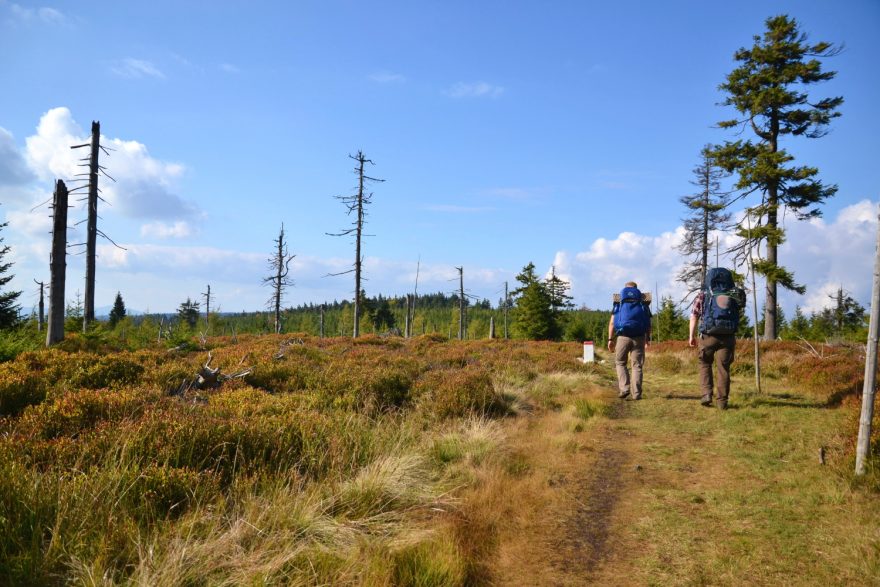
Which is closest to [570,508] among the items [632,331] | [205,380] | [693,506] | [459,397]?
[693,506]

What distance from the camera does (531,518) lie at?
3.74m

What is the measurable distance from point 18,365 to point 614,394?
10555 millimetres

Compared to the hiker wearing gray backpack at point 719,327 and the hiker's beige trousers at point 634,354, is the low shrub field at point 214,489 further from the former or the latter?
the hiker wearing gray backpack at point 719,327

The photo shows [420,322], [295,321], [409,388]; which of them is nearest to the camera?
[409,388]

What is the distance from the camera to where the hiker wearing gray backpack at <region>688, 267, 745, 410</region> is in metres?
7.11

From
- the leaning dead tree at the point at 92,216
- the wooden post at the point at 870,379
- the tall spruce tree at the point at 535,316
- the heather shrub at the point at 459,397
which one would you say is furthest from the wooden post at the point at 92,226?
the tall spruce tree at the point at 535,316

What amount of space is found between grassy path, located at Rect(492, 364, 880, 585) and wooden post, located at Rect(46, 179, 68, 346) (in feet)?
41.8

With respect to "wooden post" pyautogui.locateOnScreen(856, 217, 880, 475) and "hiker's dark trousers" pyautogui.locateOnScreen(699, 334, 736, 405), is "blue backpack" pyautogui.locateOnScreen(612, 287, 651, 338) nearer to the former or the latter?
"hiker's dark trousers" pyautogui.locateOnScreen(699, 334, 736, 405)

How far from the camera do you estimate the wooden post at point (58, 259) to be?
11.9 meters

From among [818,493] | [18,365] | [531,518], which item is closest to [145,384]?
[18,365]

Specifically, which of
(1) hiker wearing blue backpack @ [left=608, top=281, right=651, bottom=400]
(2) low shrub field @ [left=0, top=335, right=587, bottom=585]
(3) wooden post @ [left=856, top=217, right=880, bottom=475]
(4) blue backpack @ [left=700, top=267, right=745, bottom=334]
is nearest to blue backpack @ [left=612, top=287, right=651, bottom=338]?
(1) hiker wearing blue backpack @ [left=608, top=281, right=651, bottom=400]

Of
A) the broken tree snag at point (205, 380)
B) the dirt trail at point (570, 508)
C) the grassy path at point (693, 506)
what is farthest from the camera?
the broken tree snag at point (205, 380)

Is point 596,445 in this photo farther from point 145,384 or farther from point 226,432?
point 145,384

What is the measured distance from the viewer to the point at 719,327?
7.13 metres
